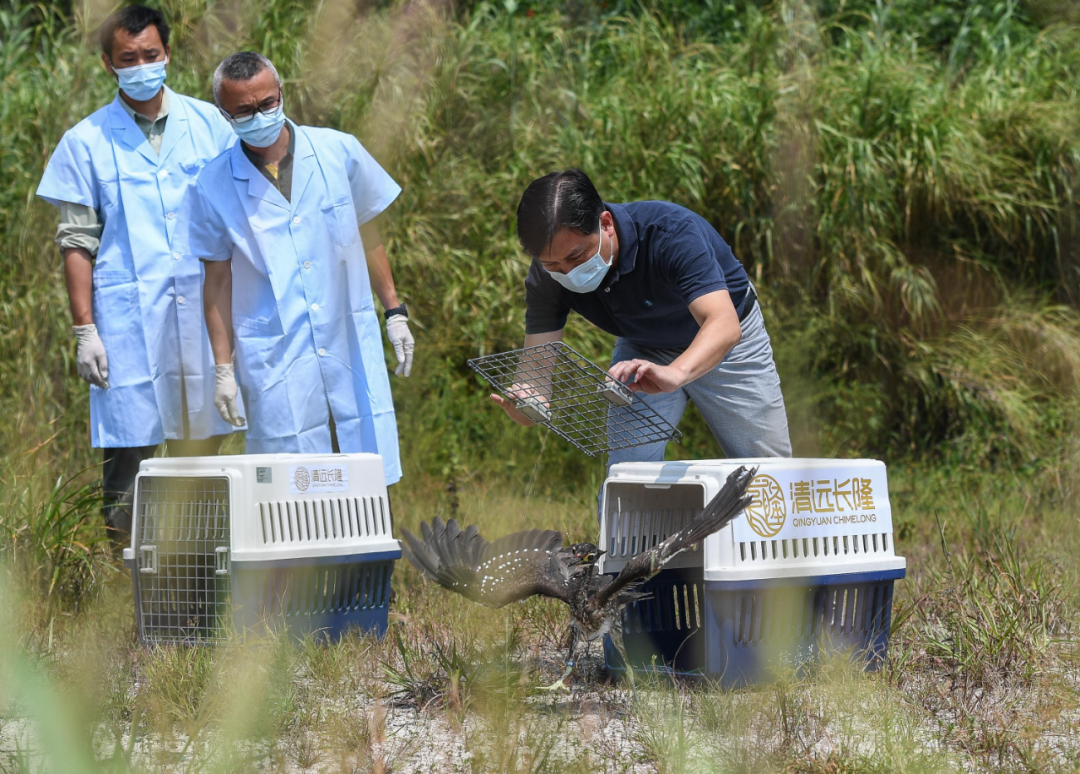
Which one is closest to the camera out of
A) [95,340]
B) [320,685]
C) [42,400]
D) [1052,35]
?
[320,685]

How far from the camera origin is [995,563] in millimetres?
3449

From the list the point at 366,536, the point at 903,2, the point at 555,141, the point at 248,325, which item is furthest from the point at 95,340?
the point at 903,2

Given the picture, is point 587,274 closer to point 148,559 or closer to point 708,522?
point 708,522

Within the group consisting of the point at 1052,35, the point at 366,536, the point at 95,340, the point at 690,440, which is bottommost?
the point at 690,440

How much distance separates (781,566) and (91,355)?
91.7 inches

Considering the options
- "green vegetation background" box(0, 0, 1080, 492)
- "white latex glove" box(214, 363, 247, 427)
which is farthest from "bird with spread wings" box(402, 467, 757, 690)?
"green vegetation background" box(0, 0, 1080, 492)

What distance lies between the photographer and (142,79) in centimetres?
377

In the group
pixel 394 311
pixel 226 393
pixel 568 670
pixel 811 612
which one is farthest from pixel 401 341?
pixel 811 612

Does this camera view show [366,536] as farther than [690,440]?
No

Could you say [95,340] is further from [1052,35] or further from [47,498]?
[1052,35]

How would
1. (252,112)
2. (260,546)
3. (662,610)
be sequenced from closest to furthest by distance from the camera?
(260,546), (662,610), (252,112)

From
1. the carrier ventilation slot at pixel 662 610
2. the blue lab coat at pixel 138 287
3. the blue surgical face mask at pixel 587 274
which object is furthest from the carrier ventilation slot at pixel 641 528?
the blue lab coat at pixel 138 287

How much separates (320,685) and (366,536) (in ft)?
1.78

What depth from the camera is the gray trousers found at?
3.14 meters
